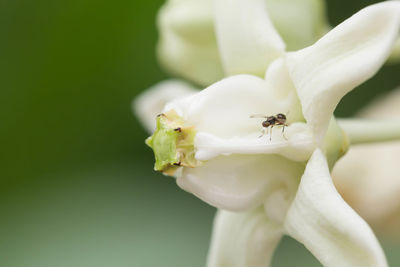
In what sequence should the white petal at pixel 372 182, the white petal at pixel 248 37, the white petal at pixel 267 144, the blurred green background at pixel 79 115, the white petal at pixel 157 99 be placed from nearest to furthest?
the white petal at pixel 267 144
the white petal at pixel 248 37
the white petal at pixel 157 99
the white petal at pixel 372 182
the blurred green background at pixel 79 115

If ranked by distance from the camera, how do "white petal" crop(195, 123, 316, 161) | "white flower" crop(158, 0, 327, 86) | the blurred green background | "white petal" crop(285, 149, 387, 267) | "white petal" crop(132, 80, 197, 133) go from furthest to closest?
the blurred green background, "white petal" crop(132, 80, 197, 133), "white flower" crop(158, 0, 327, 86), "white petal" crop(195, 123, 316, 161), "white petal" crop(285, 149, 387, 267)

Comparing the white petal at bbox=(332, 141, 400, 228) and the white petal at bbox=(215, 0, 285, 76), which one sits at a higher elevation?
the white petal at bbox=(215, 0, 285, 76)

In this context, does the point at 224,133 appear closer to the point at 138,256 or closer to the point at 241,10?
the point at 241,10

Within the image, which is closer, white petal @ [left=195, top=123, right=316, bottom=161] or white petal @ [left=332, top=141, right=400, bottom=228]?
white petal @ [left=195, top=123, right=316, bottom=161]

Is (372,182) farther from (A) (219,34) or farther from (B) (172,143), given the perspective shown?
(B) (172,143)

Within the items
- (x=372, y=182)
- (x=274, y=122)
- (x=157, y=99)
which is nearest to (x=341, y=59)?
(x=274, y=122)

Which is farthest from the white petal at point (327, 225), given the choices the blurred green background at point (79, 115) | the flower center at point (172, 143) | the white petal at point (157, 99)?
the blurred green background at point (79, 115)

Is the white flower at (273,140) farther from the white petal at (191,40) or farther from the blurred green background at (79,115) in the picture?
the blurred green background at (79,115)

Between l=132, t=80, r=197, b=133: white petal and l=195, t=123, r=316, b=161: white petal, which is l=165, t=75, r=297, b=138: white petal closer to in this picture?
l=195, t=123, r=316, b=161: white petal

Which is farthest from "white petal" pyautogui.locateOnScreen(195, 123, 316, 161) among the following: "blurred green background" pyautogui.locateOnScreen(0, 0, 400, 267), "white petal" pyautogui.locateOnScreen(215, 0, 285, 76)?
"blurred green background" pyautogui.locateOnScreen(0, 0, 400, 267)
